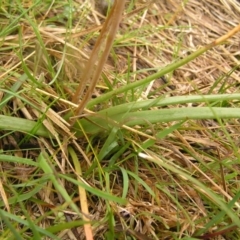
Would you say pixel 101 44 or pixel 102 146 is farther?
pixel 102 146

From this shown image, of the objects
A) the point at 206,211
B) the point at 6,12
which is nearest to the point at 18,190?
the point at 206,211

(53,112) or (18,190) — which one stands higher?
(53,112)

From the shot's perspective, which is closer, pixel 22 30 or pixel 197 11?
pixel 22 30

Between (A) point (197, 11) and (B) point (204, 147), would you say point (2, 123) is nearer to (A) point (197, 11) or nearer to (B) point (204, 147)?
(B) point (204, 147)

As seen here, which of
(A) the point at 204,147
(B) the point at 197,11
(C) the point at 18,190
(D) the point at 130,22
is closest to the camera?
(C) the point at 18,190

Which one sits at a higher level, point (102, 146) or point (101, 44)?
point (101, 44)

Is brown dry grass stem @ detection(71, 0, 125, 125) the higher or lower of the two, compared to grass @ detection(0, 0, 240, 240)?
higher

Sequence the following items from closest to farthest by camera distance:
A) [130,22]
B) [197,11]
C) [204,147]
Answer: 1. [204,147]
2. [130,22]
3. [197,11]

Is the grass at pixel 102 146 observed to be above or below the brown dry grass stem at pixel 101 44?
below
